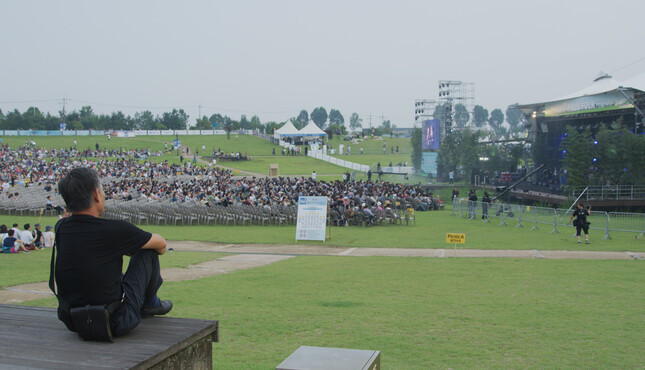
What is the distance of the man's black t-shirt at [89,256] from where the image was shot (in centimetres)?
401

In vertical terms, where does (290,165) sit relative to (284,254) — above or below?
above

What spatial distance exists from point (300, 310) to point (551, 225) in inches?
795

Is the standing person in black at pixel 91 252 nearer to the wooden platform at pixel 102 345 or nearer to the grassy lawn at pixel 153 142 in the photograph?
the wooden platform at pixel 102 345

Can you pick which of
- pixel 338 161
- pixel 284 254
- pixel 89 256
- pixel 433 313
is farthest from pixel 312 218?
pixel 338 161

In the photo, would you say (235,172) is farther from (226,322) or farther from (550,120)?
(226,322)

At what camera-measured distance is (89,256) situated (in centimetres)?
402

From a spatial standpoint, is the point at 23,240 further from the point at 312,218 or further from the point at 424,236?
the point at 424,236

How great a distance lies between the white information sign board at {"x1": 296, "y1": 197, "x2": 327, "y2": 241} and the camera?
21531 mm

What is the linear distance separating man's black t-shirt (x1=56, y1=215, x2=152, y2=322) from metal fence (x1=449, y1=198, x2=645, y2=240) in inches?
886

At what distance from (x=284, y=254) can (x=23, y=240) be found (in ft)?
30.8

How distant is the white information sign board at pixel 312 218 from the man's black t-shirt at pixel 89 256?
56.8 feet

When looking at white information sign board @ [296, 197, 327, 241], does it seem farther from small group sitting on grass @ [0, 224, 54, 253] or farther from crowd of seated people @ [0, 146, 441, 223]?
small group sitting on grass @ [0, 224, 54, 253]

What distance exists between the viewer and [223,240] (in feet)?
72.7

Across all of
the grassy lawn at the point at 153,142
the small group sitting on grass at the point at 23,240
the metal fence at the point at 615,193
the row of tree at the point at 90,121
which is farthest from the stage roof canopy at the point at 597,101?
the row of tree at the point at 90,121
